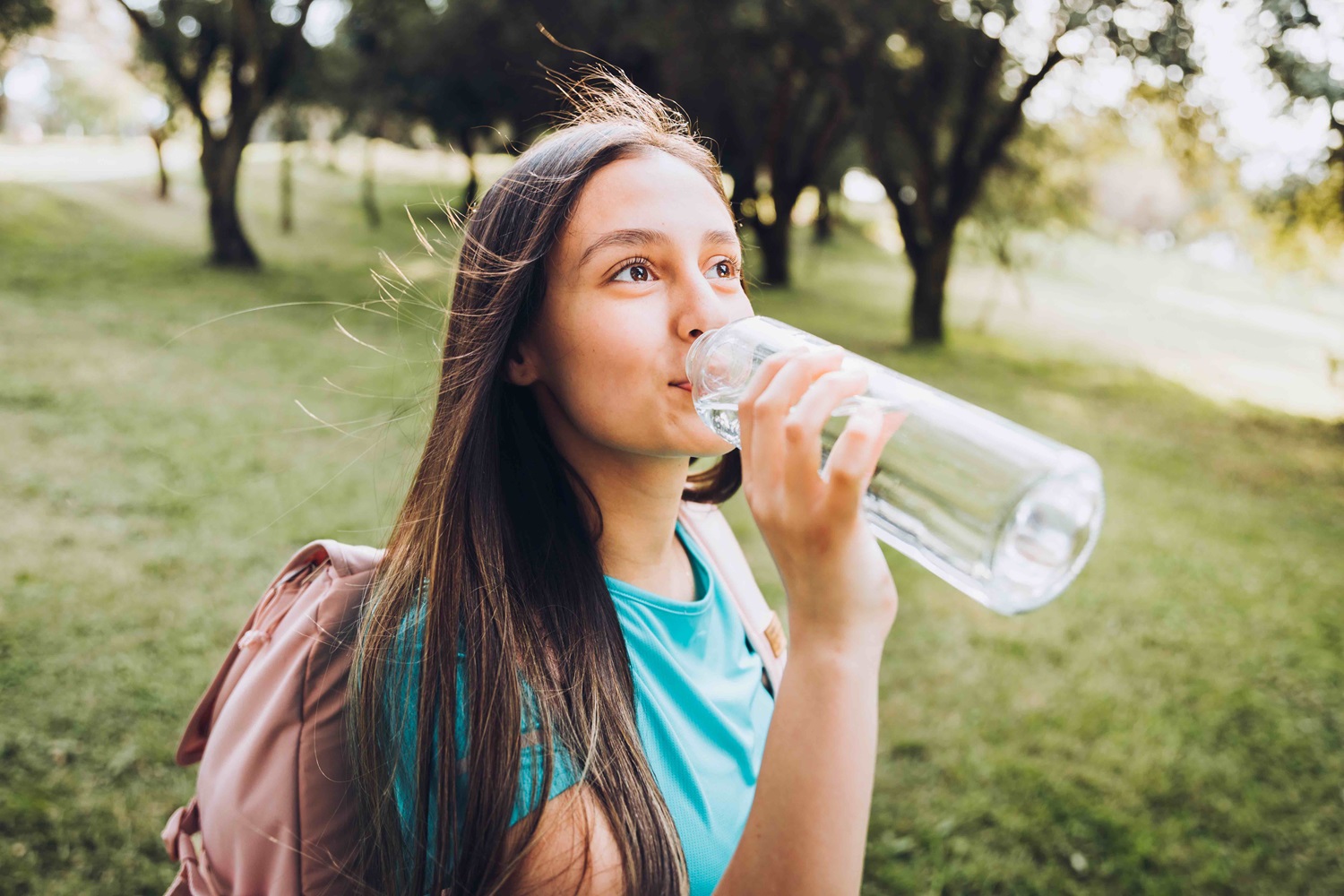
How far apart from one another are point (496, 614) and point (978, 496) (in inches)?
29.6

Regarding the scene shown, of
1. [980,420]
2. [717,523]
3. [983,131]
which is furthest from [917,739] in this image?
[983,131]

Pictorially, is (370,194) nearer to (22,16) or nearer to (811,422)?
(22,16)

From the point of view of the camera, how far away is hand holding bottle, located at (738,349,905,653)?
3.19 ft

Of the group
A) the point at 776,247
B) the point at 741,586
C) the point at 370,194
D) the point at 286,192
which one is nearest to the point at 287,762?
the point at 741,586

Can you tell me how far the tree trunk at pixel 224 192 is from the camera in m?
15.0

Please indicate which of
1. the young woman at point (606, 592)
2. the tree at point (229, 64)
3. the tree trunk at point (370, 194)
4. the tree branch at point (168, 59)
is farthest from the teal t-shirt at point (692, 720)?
the tree trunk at point (370, 194)

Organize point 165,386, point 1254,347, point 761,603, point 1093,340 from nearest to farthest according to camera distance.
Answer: point 761,603 < point 165,386 < point 1093,340 < point 1254,347

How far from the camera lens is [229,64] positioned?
15.6 metres

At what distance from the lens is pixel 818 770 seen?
1065 millimetres

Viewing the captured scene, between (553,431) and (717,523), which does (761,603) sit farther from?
(553,431)

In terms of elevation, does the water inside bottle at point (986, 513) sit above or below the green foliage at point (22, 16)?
below

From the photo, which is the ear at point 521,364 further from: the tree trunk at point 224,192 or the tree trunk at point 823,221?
the tree trunk at point 823,221

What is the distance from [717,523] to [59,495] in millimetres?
5598

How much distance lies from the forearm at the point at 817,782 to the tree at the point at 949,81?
1179 cm
